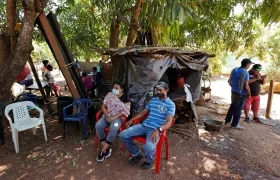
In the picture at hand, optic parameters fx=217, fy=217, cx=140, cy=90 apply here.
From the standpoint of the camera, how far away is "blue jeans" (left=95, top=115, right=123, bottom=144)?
379cm

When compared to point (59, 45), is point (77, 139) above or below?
below

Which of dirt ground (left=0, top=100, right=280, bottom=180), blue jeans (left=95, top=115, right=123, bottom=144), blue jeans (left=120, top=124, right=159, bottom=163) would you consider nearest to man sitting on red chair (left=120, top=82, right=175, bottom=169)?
blue jeans (left=120, top=124, right=159, bottom=163)

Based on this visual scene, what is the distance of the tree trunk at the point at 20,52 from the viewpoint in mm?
4406

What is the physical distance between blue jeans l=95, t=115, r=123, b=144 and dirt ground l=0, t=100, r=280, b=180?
1.19 ft

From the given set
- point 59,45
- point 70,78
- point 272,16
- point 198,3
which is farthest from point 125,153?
point 198,3

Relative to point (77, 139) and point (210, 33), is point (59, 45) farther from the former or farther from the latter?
point (210, 33)

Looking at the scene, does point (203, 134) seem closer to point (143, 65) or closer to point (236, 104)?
point (236, 104)

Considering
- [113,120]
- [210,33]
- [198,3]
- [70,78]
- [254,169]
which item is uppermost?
[198,3]

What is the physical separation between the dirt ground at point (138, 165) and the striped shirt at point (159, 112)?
774 millimetres

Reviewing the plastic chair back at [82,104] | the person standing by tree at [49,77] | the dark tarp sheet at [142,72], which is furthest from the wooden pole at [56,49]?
the person standing by tree at [49,77]

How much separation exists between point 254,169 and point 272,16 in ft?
10.1

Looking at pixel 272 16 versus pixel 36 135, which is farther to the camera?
pixel 36 135

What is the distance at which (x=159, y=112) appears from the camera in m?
3.52

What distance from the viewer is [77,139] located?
464 cm
